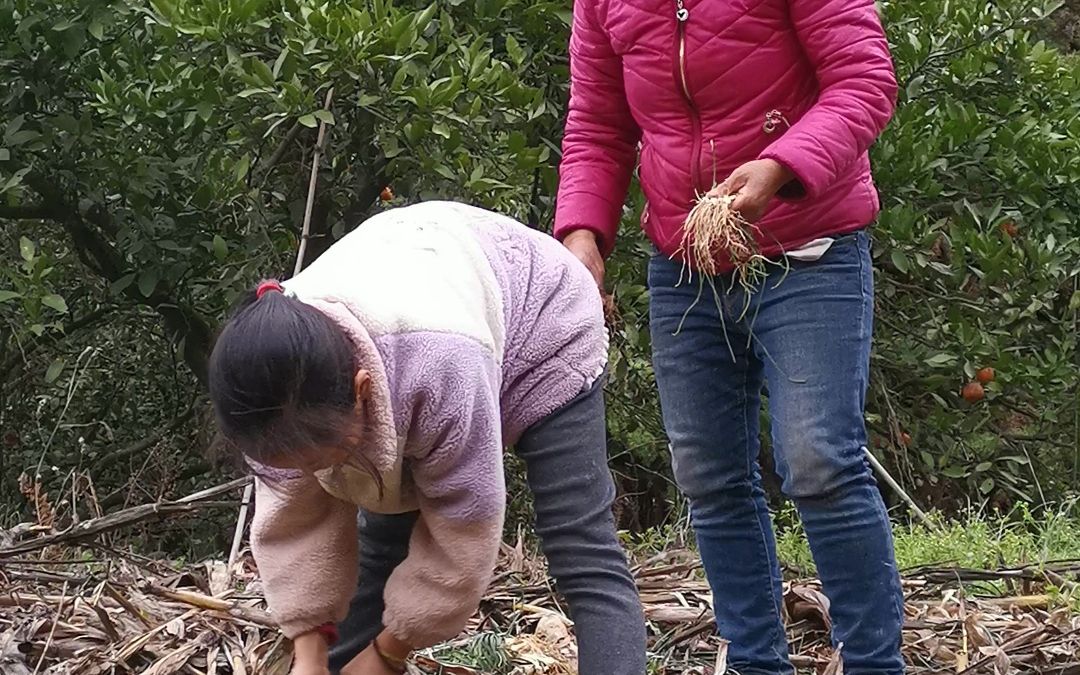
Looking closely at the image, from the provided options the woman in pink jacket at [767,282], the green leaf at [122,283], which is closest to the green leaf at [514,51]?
the woman in pink jacket at [767,282]

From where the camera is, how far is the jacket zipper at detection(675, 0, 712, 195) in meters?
2.45

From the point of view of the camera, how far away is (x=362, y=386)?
1.90m

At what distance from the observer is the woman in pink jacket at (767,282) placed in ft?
7.77

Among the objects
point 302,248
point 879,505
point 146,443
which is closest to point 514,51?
point 302,248

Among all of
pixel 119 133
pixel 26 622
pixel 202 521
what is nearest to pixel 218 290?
pixel 119 133

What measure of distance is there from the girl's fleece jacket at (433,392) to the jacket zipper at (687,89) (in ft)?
1.06

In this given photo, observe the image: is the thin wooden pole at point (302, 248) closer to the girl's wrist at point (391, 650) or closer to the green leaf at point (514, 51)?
the green leaf at point (514, 51)

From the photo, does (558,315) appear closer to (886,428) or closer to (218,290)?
(218,290)

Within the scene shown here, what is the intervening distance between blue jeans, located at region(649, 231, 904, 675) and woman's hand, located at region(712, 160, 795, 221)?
19cm

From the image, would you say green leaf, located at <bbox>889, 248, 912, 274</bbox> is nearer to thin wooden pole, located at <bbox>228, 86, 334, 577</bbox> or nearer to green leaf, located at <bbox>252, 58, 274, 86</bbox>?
thin wooden pole, located at <bbox>228, 86, 334, 577</bbox>

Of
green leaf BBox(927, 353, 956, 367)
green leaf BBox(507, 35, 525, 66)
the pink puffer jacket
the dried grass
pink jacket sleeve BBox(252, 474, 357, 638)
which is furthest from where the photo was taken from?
green leaf BBox(927, 353, 956, 367)

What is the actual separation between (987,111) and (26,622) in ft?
11.4

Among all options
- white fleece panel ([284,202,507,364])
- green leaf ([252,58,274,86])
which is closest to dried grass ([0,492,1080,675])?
white fleece panel ([284,202,507,364])

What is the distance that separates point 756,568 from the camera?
264 cm
